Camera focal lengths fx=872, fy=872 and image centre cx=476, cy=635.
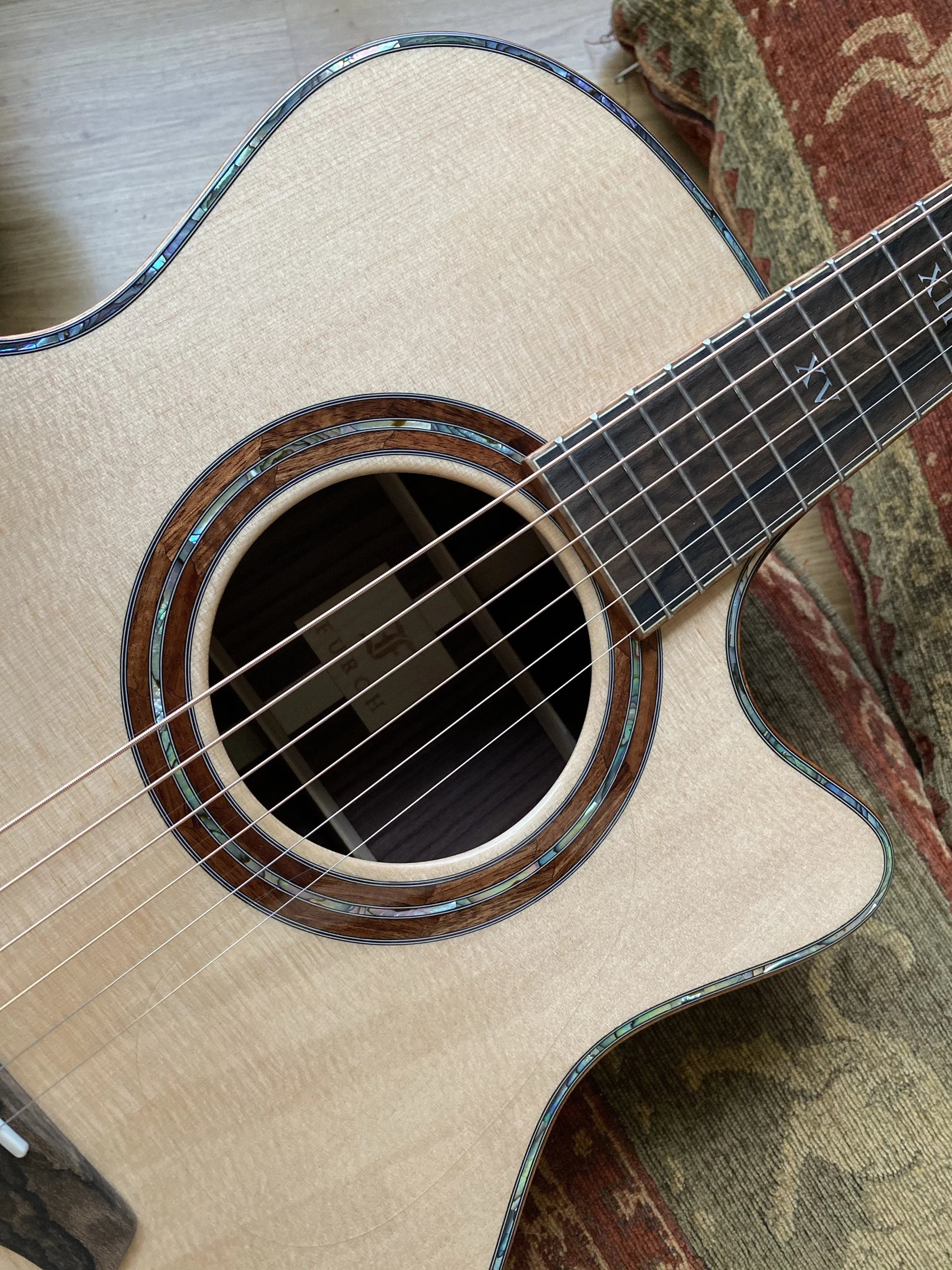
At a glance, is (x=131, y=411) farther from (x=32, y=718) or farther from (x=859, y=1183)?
(x=859, y=1183)

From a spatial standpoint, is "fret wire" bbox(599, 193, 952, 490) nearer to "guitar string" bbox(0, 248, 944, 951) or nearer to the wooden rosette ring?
"guitar string" bbox(0, 248, 944, 951)

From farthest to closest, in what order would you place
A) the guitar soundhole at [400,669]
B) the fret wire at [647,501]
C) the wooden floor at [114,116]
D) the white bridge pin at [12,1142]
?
the wooden floor at [114,116]
the guitar soundhole at [400,669]
the fret wire at [647,501]
the white bridge pin at [12,1142]

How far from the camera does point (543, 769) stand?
89cm

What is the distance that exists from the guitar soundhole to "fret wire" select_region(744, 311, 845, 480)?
26 centimetres

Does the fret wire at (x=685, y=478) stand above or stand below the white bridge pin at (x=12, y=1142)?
above

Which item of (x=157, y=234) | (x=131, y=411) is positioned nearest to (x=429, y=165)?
(x=131, y=411)

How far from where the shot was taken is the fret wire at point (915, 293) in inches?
28.3

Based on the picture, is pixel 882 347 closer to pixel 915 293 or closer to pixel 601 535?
pixel 915 293

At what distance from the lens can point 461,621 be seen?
730 millimetres

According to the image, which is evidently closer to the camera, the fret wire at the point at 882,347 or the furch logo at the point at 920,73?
the fret wire at the point at 882,347

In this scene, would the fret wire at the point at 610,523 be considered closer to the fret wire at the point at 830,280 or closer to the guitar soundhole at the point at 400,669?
the fret wire at the point at 830,280

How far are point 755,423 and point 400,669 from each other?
405 millimetres

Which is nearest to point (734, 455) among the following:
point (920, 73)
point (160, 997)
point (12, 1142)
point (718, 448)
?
point (718, 448)

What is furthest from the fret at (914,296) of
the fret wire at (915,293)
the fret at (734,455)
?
the fret at (734,455)
